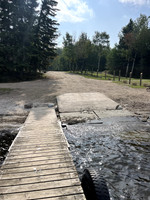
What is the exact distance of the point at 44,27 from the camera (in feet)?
80.3

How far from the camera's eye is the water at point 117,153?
11.4 ft

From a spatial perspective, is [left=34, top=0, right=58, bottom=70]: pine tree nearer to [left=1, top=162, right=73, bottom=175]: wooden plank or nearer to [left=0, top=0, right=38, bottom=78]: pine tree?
[left=0, top=0, right=38, bottom=78]: pine tree

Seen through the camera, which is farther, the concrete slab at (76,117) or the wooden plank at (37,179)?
the concrete slab at (76,117)

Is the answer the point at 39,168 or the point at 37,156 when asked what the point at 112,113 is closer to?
the point at 37,156

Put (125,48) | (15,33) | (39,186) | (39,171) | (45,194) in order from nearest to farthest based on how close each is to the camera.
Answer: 1. (45,194)
2. (39,186)
3. (39,171)
4. (15,33)
5. (125,48)

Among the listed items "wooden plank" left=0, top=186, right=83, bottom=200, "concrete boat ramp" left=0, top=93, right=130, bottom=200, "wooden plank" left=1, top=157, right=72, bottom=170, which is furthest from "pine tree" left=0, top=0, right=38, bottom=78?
"wooden plank" left=0, top=186, right=83, bottom=200

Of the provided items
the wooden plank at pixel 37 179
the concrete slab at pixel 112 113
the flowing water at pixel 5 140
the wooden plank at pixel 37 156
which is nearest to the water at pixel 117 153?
the wooden plank at pixel 37 156

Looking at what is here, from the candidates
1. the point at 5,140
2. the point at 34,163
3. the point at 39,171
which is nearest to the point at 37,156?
the point at 34,163

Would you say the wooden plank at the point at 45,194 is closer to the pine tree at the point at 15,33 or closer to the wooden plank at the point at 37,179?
the wooden plank at the point at 37,179

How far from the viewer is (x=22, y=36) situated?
21906 millimetres

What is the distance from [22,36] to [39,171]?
21.9m

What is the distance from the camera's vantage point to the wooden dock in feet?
8.70

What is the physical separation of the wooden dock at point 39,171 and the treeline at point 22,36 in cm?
1793

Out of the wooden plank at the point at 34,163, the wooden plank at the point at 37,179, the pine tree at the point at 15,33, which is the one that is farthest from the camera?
the pine tree at the point at 15,33
